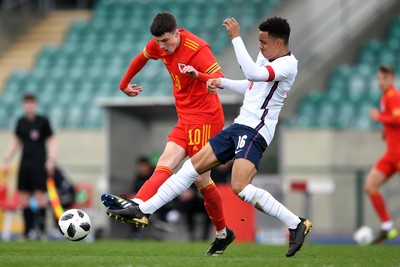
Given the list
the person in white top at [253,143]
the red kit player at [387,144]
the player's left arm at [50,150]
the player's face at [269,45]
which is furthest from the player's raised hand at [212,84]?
the player's left arm at [50,150]

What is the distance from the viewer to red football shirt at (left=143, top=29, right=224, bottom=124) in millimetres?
9484

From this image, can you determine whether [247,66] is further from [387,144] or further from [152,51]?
[387,144]

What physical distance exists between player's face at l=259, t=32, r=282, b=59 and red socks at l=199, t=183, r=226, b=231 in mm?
1469

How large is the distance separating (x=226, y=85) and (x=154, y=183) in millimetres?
1140

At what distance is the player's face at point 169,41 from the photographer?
9.30 m

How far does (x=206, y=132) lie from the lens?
375 inches

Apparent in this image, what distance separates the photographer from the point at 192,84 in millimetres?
9570

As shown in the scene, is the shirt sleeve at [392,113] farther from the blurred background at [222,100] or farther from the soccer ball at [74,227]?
the soccer ball at [74,227]

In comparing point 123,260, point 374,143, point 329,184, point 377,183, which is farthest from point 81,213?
point 374,143

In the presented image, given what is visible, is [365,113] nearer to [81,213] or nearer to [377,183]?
[377,183]

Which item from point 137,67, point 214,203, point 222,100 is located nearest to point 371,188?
point 222,100

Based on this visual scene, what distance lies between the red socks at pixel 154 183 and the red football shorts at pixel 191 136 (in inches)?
13.2

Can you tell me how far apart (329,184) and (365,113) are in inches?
101

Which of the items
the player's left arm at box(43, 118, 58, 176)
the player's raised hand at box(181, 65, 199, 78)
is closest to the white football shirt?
the player's raised hand at box(181, 65, 199, 78)
